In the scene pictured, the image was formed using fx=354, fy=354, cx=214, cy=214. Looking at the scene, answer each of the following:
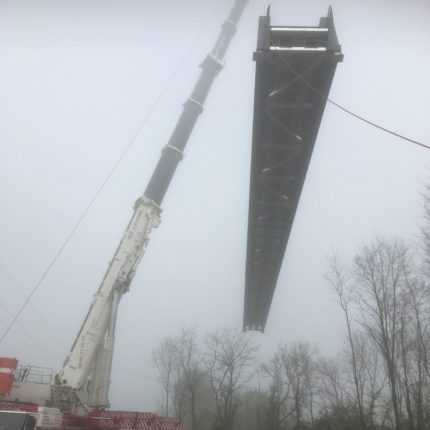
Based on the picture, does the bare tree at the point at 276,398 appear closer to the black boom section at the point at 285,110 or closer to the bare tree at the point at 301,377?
the bare tree at the point at 301,377

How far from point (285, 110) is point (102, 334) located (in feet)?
29.3

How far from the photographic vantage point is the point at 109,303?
11805mm

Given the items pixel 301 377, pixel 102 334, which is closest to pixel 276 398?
pixel 301 377

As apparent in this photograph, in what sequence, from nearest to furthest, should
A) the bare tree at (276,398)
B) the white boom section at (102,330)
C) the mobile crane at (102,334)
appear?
the mobile crane at (102,334) < the white boom section at (102,330) < the bare tree at (276,398)

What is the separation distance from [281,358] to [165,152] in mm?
40811

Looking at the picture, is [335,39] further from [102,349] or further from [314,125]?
[102,349]

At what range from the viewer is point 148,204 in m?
13.0

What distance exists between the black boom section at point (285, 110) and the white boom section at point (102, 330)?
4.45 m

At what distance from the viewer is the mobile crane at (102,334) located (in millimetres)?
10742

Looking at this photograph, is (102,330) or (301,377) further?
(301,377)

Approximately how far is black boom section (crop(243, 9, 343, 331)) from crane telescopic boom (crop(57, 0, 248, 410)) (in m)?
3.78

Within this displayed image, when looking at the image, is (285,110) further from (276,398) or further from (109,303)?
(276,398)

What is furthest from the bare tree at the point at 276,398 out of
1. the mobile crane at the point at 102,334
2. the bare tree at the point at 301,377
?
the mobile crane at the point at 102,334

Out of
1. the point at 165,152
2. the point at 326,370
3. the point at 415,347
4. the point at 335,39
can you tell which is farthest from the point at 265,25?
the point at 326,370
